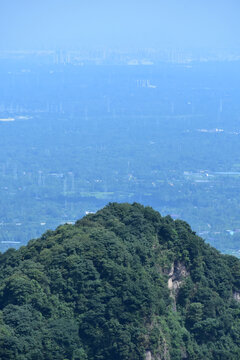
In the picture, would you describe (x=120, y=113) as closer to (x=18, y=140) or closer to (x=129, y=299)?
(x=18, y=140)

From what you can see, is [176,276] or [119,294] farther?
[176,276]

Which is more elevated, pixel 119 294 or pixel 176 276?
pixel 119 294

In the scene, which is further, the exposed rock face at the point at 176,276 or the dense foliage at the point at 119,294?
the exposed rock face at the point at 176,276

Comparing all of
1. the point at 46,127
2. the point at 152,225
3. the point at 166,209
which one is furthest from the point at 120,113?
the point at 152,225

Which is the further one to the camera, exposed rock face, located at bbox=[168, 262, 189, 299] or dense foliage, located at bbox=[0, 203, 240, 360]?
exposed rock face, located at bbox=[168, 262, 189, 299]
